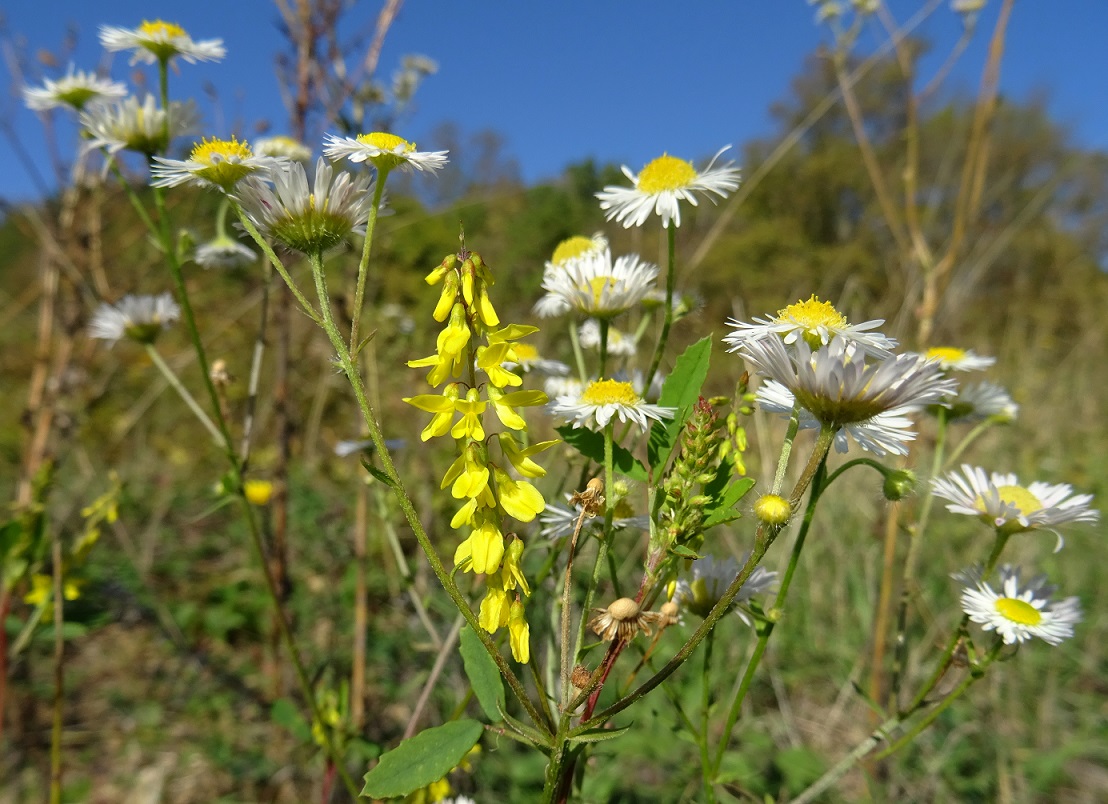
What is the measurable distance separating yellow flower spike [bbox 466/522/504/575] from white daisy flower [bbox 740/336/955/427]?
12.3 inches

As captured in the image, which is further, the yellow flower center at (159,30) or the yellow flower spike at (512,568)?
the yellow flower center at (159,30)

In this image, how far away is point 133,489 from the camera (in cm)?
385

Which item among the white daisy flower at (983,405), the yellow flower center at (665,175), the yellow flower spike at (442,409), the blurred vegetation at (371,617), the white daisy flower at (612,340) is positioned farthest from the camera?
the blurred vegetation at (371,617)

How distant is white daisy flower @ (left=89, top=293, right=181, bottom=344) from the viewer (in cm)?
151

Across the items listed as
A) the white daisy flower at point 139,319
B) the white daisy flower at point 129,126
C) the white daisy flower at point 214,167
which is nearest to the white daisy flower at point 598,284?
the white daisy flower at point 214,167

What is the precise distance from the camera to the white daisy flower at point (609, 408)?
77cm

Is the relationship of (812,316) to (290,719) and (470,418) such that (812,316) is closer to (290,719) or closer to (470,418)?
(470,418)

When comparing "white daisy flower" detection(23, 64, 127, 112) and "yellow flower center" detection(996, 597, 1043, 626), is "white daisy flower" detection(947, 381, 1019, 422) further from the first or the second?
"white daisy flower" detection(23, 64, 127, 112)

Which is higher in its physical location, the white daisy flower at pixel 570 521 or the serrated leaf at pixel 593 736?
the white daisy flower at pixel 570 521

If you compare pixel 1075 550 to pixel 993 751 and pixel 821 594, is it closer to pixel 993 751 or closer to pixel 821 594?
pixel 821 594

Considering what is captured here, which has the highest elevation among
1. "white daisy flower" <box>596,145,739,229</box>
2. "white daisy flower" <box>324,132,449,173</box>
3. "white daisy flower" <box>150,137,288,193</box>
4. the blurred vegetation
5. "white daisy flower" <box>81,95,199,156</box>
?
"white daisy flower" <box>81,95,199,156</box>

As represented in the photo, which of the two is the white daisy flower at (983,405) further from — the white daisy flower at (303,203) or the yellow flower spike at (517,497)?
the white daisy flower at (303,203)

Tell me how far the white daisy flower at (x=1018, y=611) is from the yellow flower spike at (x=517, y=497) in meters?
0.67

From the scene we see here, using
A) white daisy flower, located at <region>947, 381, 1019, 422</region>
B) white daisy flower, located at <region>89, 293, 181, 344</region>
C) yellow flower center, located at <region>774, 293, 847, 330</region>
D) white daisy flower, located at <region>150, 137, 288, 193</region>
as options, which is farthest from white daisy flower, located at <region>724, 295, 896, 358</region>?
white daisy flower, located at <region>89, 293, 181, 344</region>
